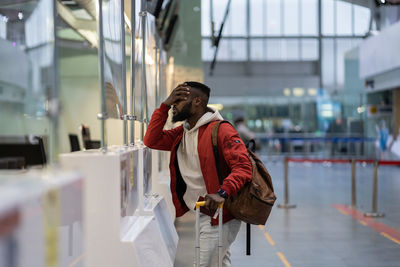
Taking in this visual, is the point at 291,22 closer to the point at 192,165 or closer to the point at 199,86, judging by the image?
the point at 199,86

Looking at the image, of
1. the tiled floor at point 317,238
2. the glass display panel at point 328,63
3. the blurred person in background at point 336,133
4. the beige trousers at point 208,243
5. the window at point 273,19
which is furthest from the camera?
the window at point 273,19

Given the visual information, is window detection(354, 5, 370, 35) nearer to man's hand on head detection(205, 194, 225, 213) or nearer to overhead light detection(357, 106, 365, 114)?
overhead light detection(357, 106, 365, 114)

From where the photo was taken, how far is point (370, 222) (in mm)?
10047

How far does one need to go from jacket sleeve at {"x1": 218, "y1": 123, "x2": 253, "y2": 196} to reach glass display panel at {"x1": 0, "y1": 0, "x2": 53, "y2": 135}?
4.14 ft

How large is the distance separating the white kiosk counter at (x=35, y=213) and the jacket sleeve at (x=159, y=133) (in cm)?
227

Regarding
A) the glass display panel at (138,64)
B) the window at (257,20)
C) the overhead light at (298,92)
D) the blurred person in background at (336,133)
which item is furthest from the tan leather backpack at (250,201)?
the window at (257,20)

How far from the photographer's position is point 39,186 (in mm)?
1604

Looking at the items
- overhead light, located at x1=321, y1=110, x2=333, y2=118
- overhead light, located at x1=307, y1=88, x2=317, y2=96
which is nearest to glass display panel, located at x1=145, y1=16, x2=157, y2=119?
overhead light, located at x1=321, y1=110, x2=333, y2=118

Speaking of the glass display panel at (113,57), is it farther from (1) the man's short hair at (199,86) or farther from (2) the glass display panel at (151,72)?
(2) the glass display panel at (151,72)

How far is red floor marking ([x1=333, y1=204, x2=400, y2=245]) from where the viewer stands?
8.91 meters

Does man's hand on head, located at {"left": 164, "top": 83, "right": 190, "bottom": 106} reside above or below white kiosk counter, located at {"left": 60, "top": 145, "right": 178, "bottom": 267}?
above

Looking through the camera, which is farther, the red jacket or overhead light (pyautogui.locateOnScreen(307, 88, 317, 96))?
overhead light (pyautogui.locateOnScreen(307, 88, 317, 96))

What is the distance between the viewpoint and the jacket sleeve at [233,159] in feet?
12.5

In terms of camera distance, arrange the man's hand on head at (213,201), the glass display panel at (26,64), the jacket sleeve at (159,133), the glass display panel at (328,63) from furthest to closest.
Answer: the glass display panel at (328,63)
the jacket sleeve at (159,133)
the man's hand on head at (213,201)
the glass display panel at (26,64)
